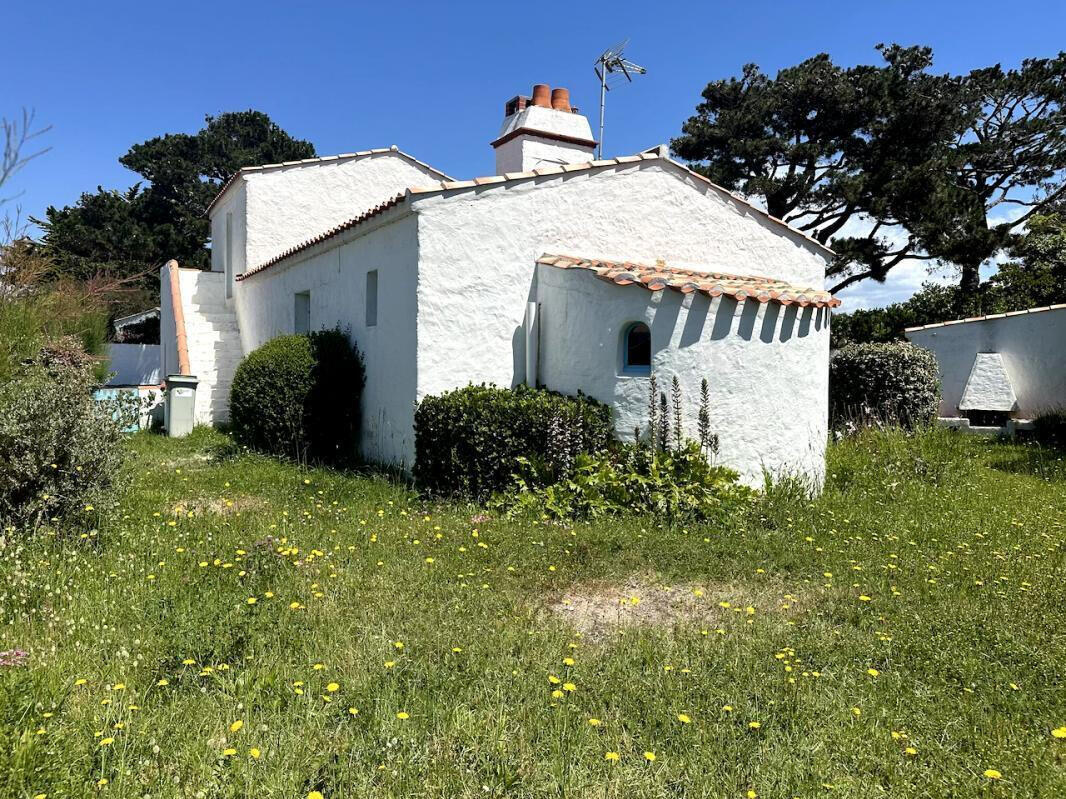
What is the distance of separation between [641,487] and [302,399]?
493 centimetres

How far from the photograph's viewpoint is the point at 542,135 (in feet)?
39.3

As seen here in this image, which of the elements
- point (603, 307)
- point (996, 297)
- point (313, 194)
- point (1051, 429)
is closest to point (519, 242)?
point (603, 307)

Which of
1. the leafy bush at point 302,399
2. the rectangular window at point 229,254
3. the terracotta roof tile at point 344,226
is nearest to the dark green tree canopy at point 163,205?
the rectangular window at point 229,254

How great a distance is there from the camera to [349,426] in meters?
9.95

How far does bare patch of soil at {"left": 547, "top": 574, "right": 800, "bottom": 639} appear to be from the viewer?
4.41 m

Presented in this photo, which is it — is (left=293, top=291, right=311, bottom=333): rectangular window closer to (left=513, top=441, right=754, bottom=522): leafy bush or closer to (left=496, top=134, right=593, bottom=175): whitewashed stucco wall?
(left=496, top=134, right=593, bottom=175): whitewashed stucco wall

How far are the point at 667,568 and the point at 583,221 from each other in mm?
5232

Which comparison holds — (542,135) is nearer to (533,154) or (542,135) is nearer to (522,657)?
(533,154)

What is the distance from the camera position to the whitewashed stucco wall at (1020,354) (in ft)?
43.1

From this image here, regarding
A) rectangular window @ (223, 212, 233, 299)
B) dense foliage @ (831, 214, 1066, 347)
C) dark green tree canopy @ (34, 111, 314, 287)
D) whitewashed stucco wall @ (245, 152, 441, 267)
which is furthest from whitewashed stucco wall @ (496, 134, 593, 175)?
dark green tree canopy @ (34, 111, 314, 287)

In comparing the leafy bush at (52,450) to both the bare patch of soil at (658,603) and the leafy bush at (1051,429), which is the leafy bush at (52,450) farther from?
the leafy bush at (1051,429)

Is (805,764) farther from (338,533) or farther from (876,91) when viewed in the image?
(876,91)

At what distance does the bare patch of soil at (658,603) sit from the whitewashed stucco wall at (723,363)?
2.60m

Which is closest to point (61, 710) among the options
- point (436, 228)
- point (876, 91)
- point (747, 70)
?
point (436, 228)
